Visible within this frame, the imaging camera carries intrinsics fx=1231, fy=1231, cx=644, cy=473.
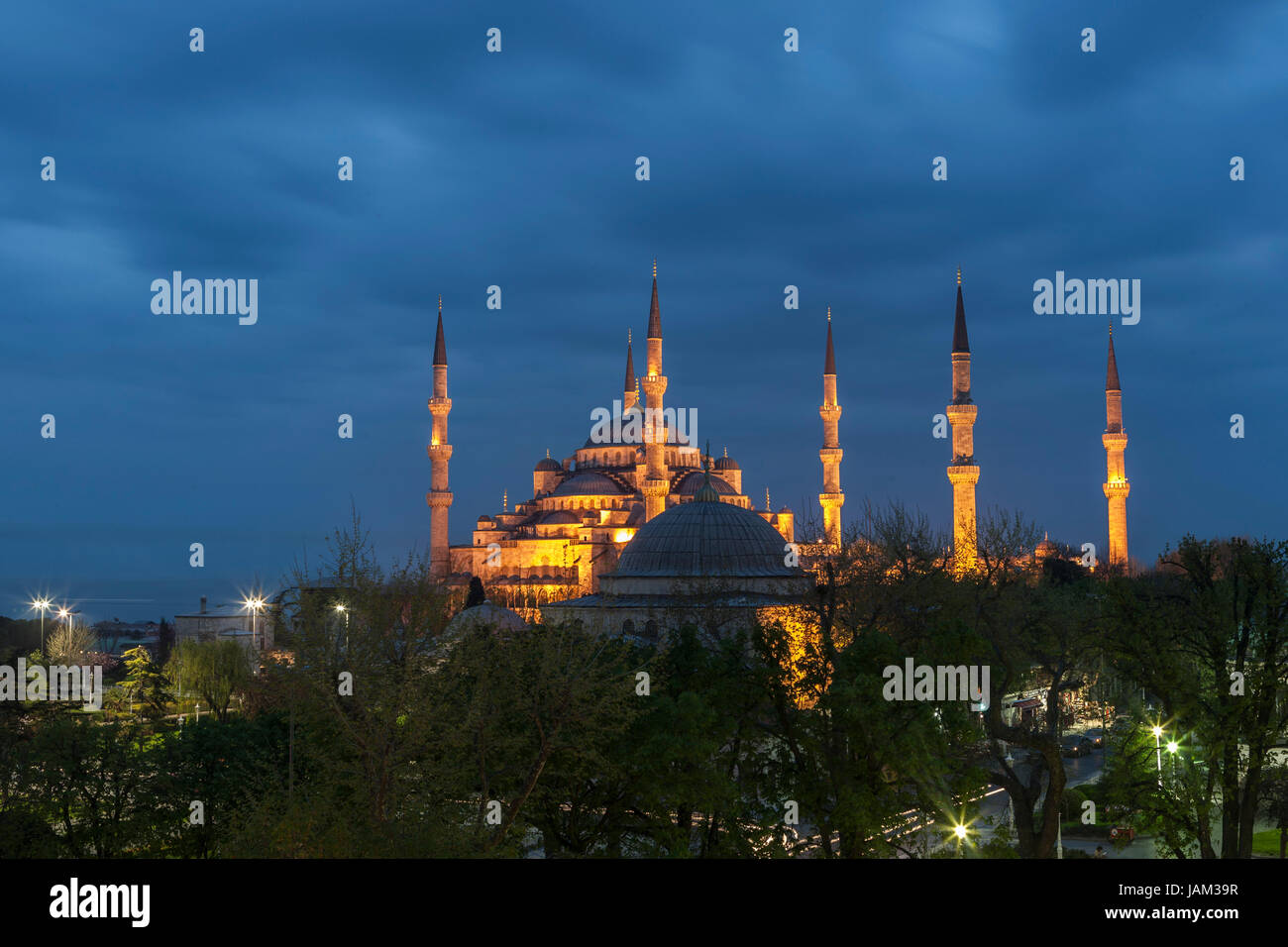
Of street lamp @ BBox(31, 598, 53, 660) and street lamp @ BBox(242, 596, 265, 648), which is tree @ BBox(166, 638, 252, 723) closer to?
street lamp @ BBox(242, 596, 265, 648)

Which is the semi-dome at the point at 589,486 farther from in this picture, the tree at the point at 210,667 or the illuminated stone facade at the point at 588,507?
the tree at the point at 210,667

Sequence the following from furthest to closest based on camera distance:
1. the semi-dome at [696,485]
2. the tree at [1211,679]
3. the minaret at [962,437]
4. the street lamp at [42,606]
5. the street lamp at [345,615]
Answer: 1. the semi-dome at [696,485]
2. the minaret at [962,437]
3. the street lamp at [42,606]
4. the tree at [1211,679]
5. the street lamp at [345,615]

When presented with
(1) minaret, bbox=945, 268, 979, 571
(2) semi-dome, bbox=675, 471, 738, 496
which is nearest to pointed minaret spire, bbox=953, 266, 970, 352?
(1) minaret, bbox=945, 268, 979, 571

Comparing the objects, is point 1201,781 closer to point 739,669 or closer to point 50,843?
point 739,669

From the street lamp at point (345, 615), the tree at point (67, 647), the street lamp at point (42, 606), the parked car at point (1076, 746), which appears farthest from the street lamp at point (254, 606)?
the parked car at point (1076, 746)

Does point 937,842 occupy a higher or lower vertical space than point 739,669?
lower
